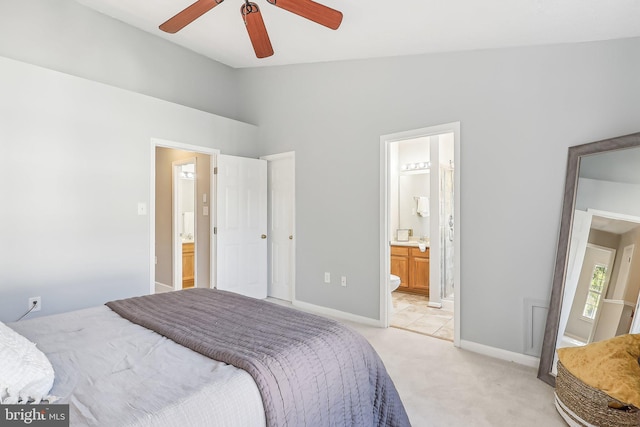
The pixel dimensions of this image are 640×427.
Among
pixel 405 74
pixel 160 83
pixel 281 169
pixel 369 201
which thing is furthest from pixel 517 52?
pixel 160 83

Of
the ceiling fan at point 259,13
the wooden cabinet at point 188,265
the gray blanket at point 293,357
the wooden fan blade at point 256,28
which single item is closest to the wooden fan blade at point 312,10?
the ceiling fan at point 259,13

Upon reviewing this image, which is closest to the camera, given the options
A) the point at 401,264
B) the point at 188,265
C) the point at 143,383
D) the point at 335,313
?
the point at 143,383

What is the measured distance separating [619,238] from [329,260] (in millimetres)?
2551

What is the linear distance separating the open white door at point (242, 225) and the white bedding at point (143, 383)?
2.55 metres

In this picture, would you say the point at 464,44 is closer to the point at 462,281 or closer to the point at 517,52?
the point at 517,52

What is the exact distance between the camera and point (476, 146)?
291 centimetres

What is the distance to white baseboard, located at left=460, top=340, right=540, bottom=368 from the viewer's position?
8.69 feet

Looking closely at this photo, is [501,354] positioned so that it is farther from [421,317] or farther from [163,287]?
[163,287]

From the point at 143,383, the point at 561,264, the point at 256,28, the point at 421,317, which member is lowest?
the point at 421,317

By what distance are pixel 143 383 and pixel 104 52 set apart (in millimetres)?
3716

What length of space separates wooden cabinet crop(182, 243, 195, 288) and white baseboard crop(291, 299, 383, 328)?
1901 mm

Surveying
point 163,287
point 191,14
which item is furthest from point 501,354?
point 163,287

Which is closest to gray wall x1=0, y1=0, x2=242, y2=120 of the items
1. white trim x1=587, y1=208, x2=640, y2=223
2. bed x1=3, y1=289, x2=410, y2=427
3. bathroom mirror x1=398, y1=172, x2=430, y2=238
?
bed x1=3, y1=289, x2=410, y2=427

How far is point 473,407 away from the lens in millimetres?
2109
